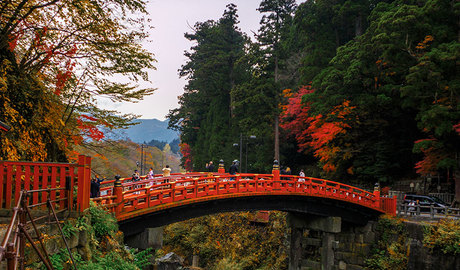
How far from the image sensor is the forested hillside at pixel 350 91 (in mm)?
24016

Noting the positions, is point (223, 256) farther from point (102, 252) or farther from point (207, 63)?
point (207, 63)

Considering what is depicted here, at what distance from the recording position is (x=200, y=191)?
653 inches

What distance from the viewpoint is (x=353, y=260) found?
2517cm

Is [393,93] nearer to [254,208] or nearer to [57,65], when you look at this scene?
[254,208]

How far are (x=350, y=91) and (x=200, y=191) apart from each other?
1877cm

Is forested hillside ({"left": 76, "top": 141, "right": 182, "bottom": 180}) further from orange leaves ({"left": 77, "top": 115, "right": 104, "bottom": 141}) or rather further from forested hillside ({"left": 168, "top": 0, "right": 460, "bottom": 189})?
forested hillside ({"left": 168, "top": 0, "right": 460, "bottom": 189})

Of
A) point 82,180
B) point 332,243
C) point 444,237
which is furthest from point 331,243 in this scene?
point 82,180

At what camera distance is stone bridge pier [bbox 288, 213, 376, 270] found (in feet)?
79.9

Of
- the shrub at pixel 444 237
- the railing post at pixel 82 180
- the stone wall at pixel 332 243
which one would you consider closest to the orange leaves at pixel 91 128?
the railing post at pixel 82 180

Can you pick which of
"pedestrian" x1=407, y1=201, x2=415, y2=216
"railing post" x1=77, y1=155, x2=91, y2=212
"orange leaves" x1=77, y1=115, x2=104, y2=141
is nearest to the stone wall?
"pedestrian" x1=407, y1=201, x2=415, y2=216

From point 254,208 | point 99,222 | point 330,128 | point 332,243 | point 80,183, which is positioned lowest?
point 332,243

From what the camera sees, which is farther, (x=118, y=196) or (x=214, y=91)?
(x=214, y=91)

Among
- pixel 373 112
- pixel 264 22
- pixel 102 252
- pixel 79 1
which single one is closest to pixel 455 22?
pixel 373 112

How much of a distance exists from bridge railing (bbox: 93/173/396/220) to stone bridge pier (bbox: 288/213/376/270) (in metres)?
2.25
